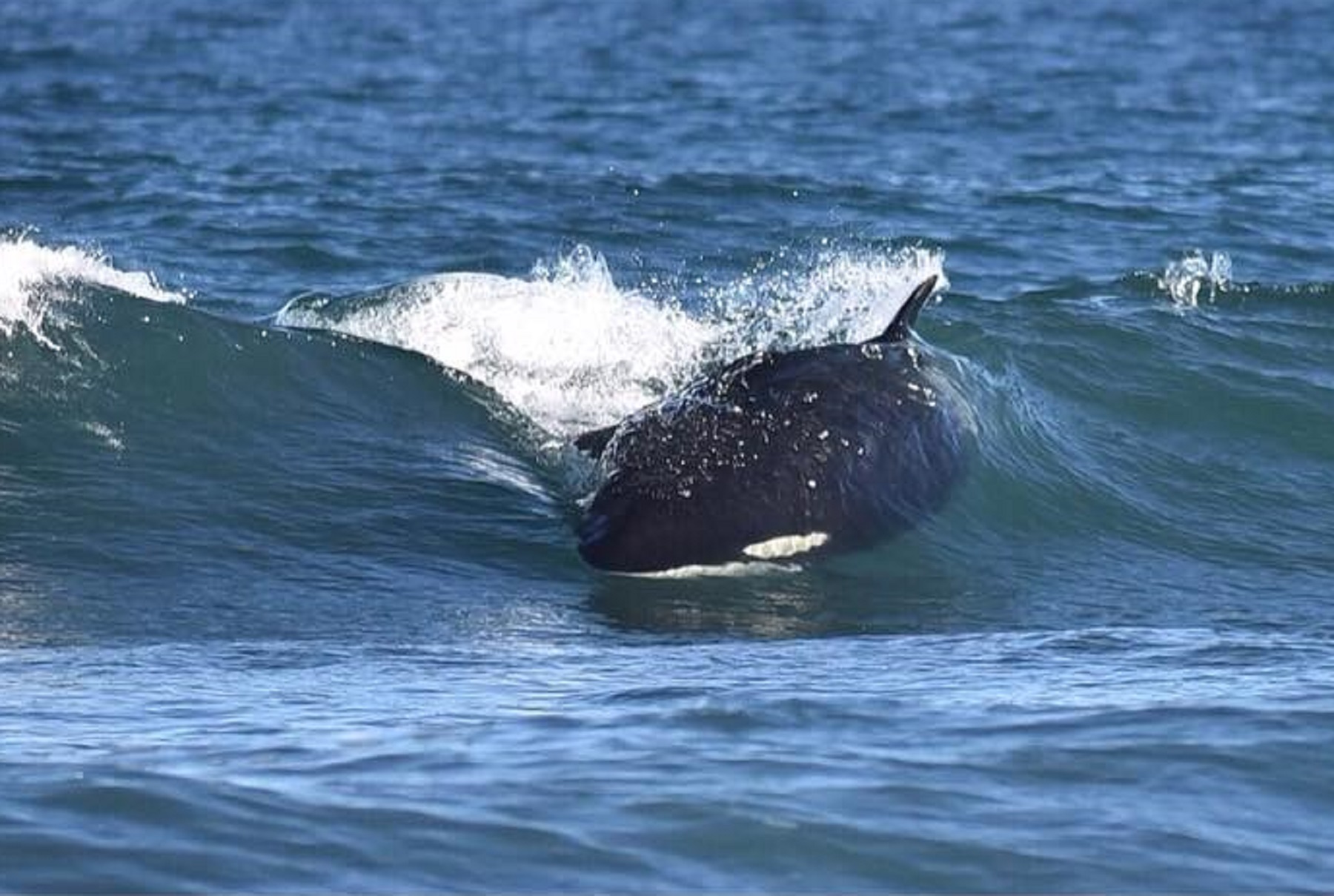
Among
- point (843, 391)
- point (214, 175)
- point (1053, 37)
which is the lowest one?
point (843, 391)

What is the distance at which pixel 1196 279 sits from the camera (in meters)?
16.0

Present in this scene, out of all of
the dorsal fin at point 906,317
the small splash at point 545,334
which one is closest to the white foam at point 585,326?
the small splash at point 545,334

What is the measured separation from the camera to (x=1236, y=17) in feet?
113

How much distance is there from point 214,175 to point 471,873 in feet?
47.1

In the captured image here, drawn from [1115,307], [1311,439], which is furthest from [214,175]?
[1311,439]

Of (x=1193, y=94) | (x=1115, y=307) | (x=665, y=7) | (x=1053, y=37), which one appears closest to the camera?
(x=1115, y=307)

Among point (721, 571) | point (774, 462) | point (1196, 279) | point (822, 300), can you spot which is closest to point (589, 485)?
point (774, 462)

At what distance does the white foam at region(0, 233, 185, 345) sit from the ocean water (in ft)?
0.11

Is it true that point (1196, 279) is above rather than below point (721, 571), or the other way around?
above

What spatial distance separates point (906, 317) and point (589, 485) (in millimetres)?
1603

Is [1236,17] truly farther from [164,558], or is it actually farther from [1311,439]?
[164,558]

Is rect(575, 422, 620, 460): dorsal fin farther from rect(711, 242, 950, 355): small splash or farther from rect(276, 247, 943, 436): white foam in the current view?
rect(711, 242, 950, 355): small splash

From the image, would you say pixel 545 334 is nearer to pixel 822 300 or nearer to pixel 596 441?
pixel 822 300

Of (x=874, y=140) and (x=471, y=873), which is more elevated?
(x=874, y=140)
